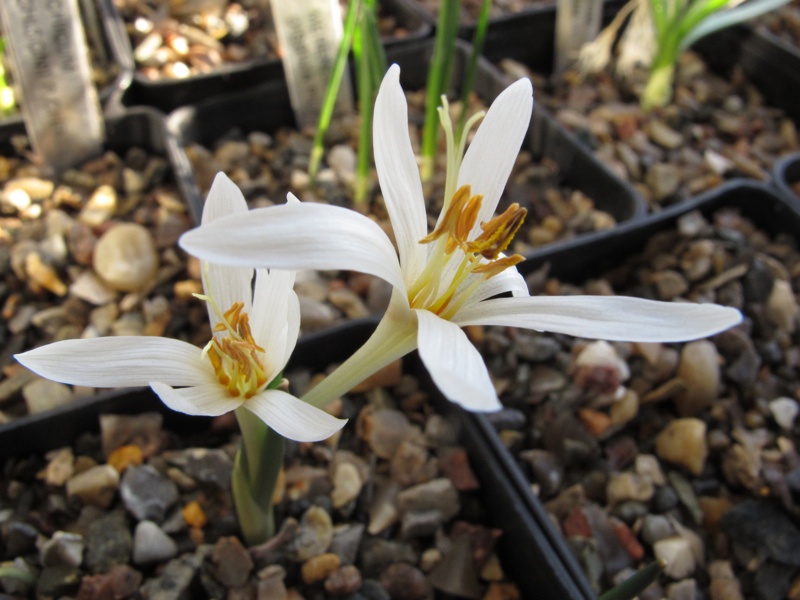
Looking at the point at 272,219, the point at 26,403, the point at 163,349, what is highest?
the point at 272,219

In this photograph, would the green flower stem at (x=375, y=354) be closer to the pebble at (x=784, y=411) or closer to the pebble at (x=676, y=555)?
the pebble at (x=676, y=555)

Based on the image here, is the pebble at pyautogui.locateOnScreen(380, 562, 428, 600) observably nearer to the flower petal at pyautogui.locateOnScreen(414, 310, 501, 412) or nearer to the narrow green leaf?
the narrow green leaf

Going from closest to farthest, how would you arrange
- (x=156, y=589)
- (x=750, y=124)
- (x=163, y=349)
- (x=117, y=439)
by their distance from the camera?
1. (x=163, y=349)
2. (x=156, y=589)
3. (x=117, y=439)
4. (x=750, y=124)

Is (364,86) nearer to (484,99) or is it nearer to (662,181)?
(484,99)

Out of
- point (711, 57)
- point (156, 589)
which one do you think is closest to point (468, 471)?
point (156, 589)

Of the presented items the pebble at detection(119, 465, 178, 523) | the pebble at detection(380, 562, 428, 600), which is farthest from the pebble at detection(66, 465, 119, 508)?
the pebble at detection(380, 562, 428, 600)

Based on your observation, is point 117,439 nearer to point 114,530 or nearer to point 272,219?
point 114,530

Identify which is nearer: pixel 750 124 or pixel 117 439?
pixel 117 439
